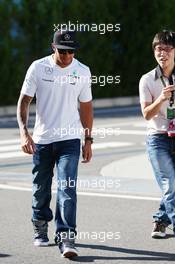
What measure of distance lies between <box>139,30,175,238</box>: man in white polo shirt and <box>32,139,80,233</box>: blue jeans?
0.64 metres

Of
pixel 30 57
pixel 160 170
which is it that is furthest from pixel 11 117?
pixel 160 170

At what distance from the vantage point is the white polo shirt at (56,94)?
24.4 ft

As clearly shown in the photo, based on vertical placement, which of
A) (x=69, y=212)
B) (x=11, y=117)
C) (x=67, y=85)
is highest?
(x=67, y=85)

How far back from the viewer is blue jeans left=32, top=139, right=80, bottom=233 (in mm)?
7430

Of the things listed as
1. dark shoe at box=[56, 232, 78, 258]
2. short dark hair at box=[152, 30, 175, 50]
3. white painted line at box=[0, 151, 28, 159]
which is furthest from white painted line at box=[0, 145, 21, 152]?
short dark hair at box=[152, 30, 175, 50]

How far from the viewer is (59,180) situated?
7457 millimetres

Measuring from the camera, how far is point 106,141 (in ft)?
57.3

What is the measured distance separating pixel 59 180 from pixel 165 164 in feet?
2.88

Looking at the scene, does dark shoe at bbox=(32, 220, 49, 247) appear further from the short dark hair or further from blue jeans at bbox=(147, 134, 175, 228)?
the short dark hair

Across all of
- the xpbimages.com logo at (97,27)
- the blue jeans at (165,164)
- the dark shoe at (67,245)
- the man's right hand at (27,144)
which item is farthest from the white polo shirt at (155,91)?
the xpbimages.com logo at (97,27)

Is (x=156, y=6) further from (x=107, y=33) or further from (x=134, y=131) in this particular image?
(x=134, y=131)

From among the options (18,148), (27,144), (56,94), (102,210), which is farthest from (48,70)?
(18,148)

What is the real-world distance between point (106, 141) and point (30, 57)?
10.3 meters

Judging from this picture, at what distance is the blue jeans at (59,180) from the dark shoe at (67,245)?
0.06 m
